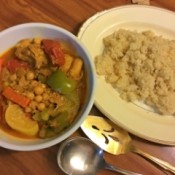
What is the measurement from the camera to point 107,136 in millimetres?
892

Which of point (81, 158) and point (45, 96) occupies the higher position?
point (45, 96)

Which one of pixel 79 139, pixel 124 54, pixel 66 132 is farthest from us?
pixel 124 54

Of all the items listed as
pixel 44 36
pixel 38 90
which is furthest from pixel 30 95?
pixel 44 36

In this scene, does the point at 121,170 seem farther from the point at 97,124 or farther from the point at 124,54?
the point at 124,54

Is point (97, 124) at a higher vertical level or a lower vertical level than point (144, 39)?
A: lower

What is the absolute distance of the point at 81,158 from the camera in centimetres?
86

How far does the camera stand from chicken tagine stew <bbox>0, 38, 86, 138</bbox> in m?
0.80

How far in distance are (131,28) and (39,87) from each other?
380 millimetres

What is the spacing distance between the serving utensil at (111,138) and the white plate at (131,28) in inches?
1.1

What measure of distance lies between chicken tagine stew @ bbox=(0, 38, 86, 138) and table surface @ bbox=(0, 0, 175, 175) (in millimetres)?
92

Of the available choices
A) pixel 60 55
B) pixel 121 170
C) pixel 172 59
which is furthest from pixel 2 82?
pixel 172 59

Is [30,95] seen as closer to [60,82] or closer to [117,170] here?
[60,82]

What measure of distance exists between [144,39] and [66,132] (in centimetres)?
39

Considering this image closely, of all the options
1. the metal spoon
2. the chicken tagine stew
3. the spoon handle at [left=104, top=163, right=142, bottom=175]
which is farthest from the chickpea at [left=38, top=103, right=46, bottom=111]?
the spoon handle at [left=104, top=163, right=142, bottom=175]
